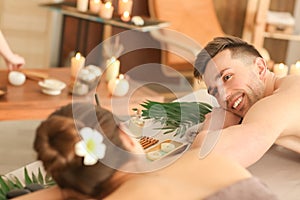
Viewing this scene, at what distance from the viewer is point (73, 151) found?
1.03 meters

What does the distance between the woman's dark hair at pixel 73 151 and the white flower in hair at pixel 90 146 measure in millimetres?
13

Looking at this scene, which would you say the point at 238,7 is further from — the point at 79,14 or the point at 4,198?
the point at 4,198

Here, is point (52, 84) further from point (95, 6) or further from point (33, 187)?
point (33, 187)

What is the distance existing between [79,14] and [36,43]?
82cm

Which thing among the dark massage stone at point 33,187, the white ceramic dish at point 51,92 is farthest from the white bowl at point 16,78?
the dark massage stone at point 33,187

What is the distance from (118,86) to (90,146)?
225cm

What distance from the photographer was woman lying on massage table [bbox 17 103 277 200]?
1037mm

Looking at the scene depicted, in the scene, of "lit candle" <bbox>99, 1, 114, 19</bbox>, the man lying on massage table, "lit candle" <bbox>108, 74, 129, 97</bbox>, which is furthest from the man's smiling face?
"lit candle" <bbox>99, 1, 114, 19</bbox>

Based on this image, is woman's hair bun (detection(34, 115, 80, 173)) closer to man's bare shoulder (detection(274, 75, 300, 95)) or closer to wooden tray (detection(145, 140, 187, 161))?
wooden tray (detection(145, 140, 187, 161))

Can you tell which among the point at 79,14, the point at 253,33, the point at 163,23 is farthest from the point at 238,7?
the point at 79,14

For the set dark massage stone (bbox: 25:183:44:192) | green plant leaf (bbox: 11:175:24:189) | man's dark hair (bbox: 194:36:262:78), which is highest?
man's dark hair (bbox: 194:36:262:78)

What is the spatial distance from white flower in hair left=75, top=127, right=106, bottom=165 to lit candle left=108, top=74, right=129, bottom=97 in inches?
87.5

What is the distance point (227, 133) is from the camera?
4.54 ft

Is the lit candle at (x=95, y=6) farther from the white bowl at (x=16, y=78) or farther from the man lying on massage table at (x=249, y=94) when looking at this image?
the man lying on massage table at (x=249, y=94)
